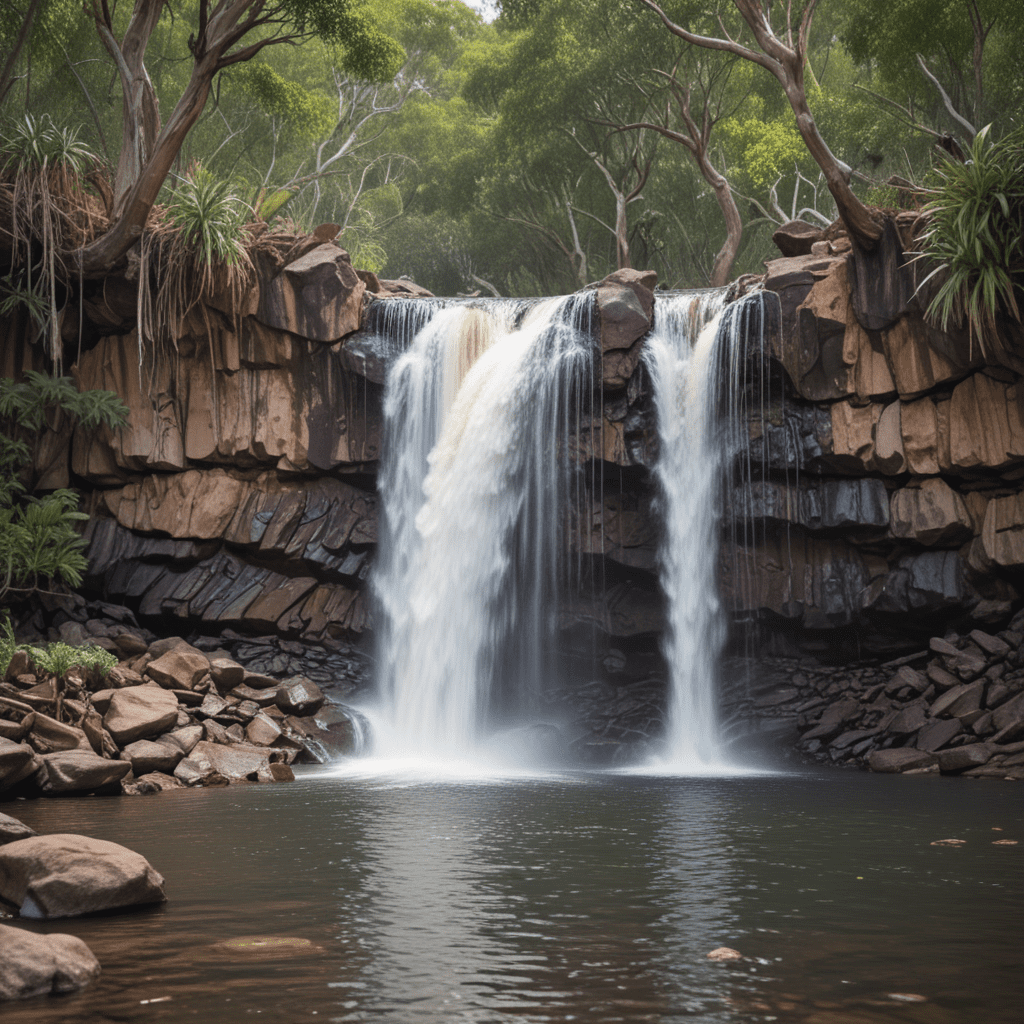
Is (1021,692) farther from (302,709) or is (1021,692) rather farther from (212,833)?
(212,833)

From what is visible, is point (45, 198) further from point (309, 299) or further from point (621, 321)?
point (621, 321)

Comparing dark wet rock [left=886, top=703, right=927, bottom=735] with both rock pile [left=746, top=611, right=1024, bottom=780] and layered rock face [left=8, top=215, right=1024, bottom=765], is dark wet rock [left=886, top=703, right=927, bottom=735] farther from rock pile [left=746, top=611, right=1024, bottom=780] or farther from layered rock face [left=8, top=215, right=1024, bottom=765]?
layered rock face [left=8, top=215, right=1024, bottom=765]

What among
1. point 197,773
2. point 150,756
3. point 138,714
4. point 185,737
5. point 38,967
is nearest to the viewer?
point 38,967

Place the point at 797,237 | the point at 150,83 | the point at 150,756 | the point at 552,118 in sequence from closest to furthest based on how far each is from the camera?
the point at 150,756
the point at 150,83
the point at 797,237
the point at 552,118

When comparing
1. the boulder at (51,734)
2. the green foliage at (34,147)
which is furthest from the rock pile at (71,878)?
the green foliage at (34,147)

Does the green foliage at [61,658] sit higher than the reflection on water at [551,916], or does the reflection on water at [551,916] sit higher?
the green foliage at [61,658]

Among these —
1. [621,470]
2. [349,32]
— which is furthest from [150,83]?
[621,470]

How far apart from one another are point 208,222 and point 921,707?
12.8 meters

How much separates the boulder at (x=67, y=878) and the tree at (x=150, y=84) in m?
12.5

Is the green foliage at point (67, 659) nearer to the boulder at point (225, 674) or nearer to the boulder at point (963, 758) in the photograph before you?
the boulder at point (225, 674)

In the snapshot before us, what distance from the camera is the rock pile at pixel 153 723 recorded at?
32.1 ft

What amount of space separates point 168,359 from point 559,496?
23.1 feet

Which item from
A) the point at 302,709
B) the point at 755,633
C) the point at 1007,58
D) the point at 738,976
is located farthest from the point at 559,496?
the point at 1007,58

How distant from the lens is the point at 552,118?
101 ft
